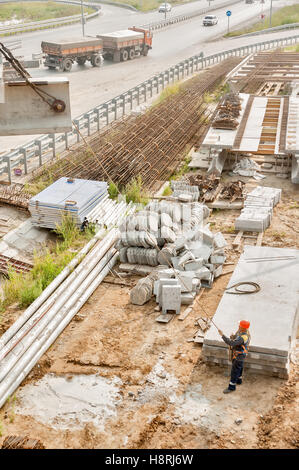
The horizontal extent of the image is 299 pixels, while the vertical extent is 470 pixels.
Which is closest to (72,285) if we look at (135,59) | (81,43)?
(81,43)

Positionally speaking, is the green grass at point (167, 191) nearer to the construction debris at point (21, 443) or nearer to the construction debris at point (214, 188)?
the construction debris at point (214, 188)

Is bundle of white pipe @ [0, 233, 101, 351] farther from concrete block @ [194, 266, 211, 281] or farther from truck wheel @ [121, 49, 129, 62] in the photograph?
truck wheel @ [121, 49, 129, 62]

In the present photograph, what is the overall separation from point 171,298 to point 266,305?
1880 millimetres

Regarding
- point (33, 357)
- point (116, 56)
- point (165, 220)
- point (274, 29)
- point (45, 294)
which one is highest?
point (274, 29)

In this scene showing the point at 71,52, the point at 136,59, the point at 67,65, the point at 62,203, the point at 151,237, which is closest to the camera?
the point at 151,237

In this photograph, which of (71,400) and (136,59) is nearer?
(71,400)

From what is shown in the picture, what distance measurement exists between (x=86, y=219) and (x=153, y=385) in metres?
6.19

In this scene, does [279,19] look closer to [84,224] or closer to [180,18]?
[180,18]

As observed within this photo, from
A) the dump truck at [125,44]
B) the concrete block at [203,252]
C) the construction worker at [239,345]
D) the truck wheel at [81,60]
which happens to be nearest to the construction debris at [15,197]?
the concrete block at [203,252]

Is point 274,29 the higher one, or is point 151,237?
point 274,29

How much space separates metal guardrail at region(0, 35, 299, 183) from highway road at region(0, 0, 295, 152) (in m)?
1.78

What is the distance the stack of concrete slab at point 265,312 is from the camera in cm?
975

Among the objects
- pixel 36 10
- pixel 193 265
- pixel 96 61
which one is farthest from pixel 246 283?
pixel 36 10

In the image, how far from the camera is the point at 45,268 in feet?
42.8
